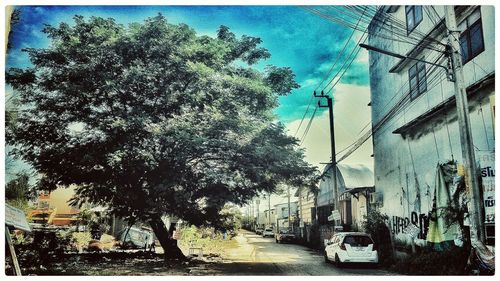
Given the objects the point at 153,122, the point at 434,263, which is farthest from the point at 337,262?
the point at 153,122

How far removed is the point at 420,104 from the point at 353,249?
3.56 meters

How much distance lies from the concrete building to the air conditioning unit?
2 centimetres

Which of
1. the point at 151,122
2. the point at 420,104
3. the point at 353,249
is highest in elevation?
the point at 420,104

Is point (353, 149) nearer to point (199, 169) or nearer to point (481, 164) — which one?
point (481, 164)

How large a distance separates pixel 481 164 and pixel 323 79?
367 cm

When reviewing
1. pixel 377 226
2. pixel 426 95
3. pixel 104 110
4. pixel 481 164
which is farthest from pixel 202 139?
pixel 481 164

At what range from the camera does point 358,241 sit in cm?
982

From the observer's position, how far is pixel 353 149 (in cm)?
1014

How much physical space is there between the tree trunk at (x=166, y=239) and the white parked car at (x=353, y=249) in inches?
138

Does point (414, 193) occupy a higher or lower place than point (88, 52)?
lower

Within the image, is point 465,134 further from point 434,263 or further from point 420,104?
point 434,263

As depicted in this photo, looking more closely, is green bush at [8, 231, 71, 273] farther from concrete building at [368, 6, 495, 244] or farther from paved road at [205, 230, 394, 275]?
concrete building at [368, 6, 495, 244]

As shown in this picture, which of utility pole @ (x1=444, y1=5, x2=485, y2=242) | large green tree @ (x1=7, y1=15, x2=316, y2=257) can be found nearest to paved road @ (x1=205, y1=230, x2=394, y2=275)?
large green tree @ (x1=7, y1=15, x2=316, y2=257)

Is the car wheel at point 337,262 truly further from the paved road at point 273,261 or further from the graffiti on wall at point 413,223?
the graffiti on wall at point 413,223
